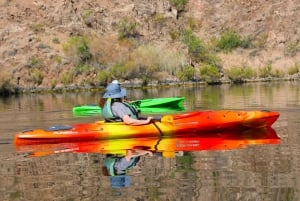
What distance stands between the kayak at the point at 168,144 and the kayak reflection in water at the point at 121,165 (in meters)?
0.29

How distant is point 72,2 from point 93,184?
48109 mm

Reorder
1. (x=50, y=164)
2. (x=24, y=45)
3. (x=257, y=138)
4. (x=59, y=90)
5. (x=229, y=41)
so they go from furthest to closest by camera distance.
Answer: (x=229, y=41) < (x=24, y=45) < (x=59, y=90) < (x=257, y=138) < (x=50, y=164)

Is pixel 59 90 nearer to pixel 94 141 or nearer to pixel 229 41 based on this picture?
pixel 229 41

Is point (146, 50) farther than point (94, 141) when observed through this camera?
Yes

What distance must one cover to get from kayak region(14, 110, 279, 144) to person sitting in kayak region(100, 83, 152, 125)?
0.12 m

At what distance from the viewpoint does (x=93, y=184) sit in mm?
10062

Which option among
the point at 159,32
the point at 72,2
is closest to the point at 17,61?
the point at 72,2

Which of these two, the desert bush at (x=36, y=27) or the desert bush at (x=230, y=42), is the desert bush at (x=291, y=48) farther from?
the desert bush at (x=36, y=27)

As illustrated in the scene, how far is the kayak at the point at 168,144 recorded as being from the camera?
1355cm

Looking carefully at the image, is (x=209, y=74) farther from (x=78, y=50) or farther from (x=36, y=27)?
(x=36, y=27)

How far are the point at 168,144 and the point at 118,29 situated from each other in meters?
41.6

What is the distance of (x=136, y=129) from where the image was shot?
14906 millimetres

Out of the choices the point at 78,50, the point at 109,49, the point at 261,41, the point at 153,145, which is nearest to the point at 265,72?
the point at 261,41

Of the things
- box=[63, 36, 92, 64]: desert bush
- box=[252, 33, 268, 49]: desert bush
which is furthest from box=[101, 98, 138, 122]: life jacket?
box=[252, 33, 268, 49]: desert bush
